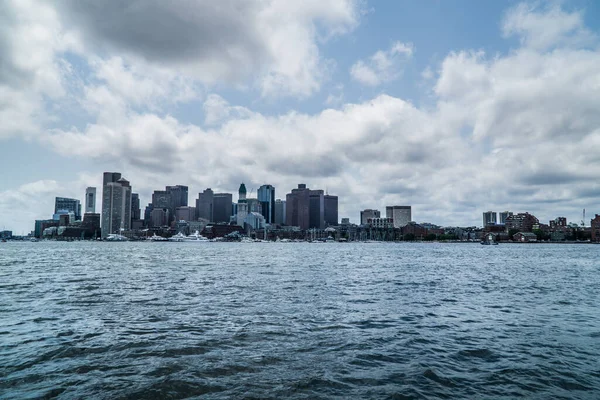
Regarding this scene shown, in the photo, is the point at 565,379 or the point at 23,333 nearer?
the point at 565,379

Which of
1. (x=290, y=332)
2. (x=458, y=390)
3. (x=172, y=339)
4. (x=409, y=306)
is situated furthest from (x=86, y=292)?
(x=458, y=390)

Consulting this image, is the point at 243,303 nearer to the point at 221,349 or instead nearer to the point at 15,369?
the point at 221,349

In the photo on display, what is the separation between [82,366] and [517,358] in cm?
1835

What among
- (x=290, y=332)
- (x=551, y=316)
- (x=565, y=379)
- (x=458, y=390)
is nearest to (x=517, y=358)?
(x=565, y=379)

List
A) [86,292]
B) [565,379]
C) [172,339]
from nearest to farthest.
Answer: [565,379] → [172,339] → [86,292]

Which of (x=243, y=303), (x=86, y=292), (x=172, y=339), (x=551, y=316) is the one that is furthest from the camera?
(x=86, y=292)

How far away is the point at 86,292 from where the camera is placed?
3684 cm

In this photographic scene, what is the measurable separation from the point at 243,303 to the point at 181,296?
6909 mm

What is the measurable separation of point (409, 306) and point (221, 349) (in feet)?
57.4

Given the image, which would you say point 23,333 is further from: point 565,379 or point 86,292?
point 565,379

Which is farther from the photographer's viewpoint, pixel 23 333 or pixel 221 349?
pixel 23 333

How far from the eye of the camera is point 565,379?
49.3 ft

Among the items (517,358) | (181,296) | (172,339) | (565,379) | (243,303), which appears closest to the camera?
(565,379)

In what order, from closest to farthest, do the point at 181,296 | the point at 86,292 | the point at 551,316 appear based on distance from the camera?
the point at 551,316 < the point at 181,296 < the point at 86,292
